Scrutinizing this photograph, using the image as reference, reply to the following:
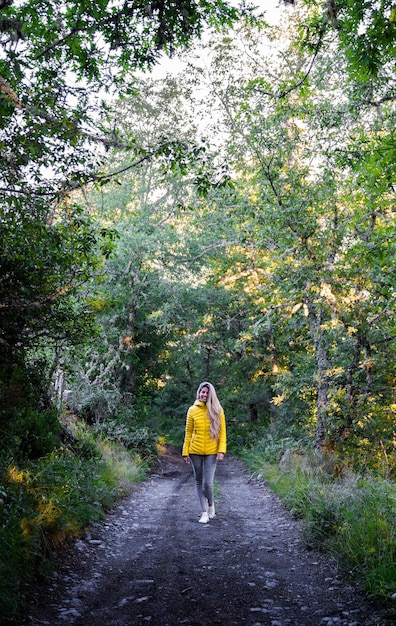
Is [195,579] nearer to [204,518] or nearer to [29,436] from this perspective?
[204,518]

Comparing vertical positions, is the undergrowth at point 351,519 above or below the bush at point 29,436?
below

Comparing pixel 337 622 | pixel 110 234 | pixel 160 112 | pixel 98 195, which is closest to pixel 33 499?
pixel 337 622

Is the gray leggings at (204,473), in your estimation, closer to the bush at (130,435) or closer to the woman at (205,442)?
the woman at (205,442)

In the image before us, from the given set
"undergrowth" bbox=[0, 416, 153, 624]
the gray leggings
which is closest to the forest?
"undergrowth" bbox=[0, 416, 153, 624]

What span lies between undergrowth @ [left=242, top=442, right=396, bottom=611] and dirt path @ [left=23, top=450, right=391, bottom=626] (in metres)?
0.20

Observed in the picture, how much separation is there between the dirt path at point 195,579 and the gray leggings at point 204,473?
1.39ft

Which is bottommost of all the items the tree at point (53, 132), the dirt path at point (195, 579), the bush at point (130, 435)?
the dirt path at point (195, 579)

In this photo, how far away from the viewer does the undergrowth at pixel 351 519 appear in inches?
177

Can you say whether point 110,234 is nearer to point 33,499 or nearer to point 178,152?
point 178,152

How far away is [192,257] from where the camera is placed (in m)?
19.3

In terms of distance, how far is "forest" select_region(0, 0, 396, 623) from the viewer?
5.61m

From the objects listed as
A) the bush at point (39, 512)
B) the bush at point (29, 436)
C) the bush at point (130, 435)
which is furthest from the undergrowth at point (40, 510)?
the bush at point (130, 435)

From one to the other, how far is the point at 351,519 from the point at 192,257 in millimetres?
14534

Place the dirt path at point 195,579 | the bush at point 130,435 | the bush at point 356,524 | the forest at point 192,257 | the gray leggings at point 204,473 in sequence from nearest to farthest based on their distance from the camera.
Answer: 1. the dirt path at point 195,579
2. the bush at point 356,524
3. the forest at point 192,257
4. the gray leggings at point 204,473
5. the bush at point 130,435
